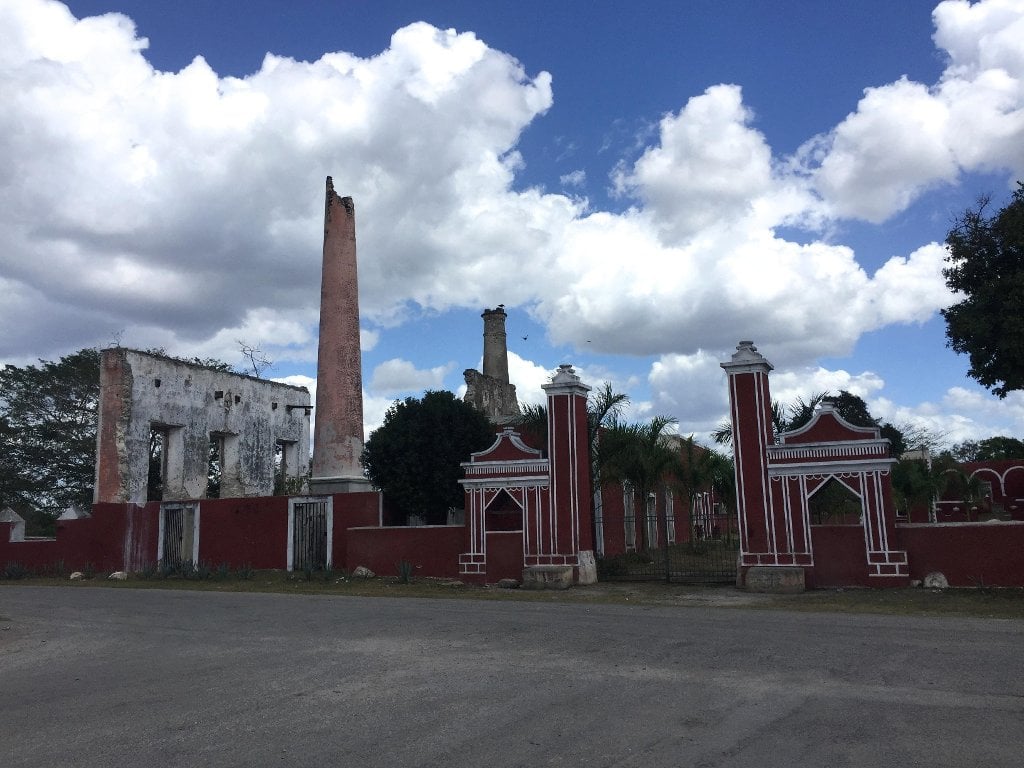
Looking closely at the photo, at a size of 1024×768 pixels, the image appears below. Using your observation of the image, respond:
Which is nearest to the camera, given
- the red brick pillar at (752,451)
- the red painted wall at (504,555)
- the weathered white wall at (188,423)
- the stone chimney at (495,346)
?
the red brick pillar at (752,451)

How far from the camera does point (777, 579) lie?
17000mm

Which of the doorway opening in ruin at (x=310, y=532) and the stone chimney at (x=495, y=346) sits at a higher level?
the stone chimney at (x=495, y=346)

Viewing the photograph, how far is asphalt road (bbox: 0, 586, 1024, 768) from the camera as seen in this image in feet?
18.5

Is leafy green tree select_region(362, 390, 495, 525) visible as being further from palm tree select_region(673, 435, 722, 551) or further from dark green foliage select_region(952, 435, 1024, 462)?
dark green foliage select_region(952, 435, 1024, 462)

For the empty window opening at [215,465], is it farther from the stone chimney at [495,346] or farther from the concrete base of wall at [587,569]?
the concrete base of wall at [587,569]

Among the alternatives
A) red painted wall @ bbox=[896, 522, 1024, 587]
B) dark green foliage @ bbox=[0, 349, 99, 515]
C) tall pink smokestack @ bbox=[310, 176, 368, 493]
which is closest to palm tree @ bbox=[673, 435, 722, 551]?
red painted wall @ bbox=[896, 522, 1024, 587]

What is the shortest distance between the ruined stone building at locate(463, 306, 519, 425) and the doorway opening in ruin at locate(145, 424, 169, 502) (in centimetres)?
Result: 1201

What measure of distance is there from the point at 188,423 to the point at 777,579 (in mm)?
22898

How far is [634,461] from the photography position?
2178 cm

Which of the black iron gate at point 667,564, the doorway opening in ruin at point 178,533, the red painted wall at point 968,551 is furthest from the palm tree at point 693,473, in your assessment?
the doorway opening in ruin at point 178,533

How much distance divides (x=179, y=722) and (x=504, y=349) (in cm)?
3329

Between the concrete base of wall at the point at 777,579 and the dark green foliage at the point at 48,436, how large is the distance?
29.8m

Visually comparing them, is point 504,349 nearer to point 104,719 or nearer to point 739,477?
point 739,477

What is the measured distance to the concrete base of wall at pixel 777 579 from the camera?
1692 centimetres
